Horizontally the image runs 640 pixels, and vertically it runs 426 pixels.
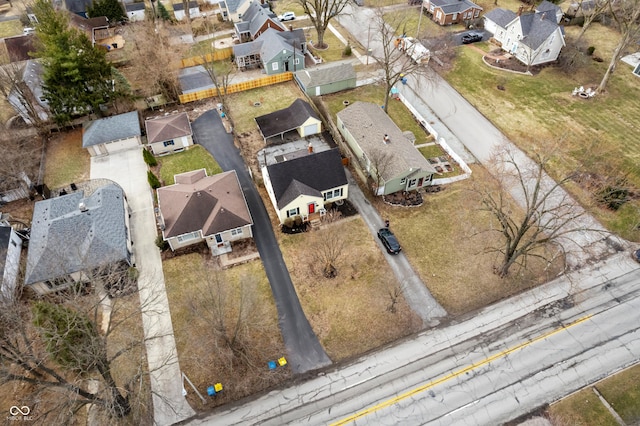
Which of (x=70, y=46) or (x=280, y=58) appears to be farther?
(x=280, y=58)

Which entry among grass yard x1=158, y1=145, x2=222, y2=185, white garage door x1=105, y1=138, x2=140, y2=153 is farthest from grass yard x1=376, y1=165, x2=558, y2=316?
white garage door x1=105, y1=138, x2=140, y2=153

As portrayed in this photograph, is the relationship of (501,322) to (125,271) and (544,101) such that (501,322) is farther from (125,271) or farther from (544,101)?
(544,101)

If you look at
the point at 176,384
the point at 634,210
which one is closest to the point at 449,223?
the point at 634,210

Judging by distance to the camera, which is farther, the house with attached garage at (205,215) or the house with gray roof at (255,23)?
the house with gray roof at (255,23)

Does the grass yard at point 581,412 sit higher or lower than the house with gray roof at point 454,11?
lower

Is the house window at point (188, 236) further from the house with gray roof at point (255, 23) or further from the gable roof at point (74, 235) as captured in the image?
the house with gray roof at point (255, 23)

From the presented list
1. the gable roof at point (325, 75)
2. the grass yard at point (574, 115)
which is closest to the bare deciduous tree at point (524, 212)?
the grass yard at point (574, 115)
